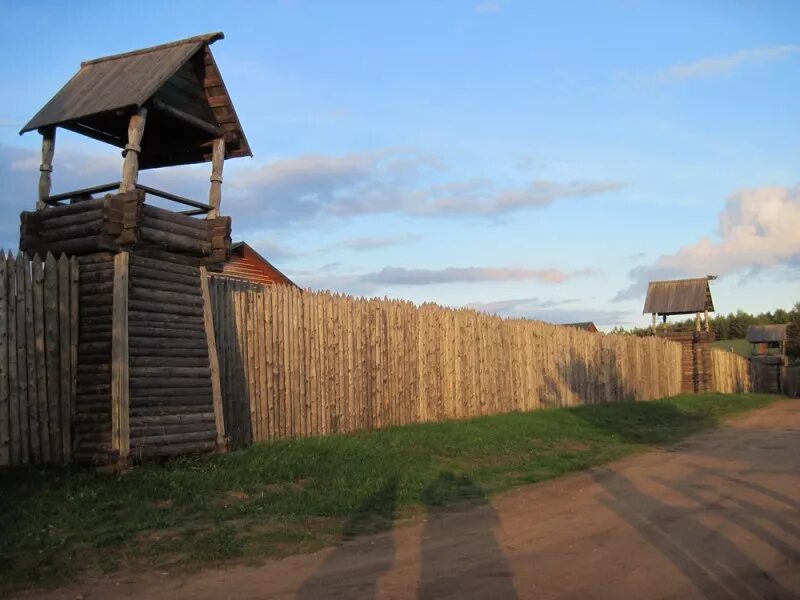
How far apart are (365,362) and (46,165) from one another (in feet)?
20.2

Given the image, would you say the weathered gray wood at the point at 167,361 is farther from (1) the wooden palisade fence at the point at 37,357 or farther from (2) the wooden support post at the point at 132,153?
(2) the wooden support post at the point at 132,153

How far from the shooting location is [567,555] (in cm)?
652

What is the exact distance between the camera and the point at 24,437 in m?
8.88

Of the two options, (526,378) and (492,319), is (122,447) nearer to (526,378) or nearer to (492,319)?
(492,319)

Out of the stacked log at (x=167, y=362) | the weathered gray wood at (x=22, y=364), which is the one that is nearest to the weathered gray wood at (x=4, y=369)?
the weathered gray wood at (x=22, y=364)

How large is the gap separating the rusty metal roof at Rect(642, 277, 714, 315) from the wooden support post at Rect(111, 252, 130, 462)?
33652 millimetres

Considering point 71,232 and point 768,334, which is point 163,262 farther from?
point 768,334

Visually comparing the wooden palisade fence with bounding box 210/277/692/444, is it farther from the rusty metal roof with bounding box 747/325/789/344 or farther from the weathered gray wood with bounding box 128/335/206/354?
the rusty metal roof with bounding box 747/325/789/344

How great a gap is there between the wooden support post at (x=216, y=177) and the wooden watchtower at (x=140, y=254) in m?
0.02

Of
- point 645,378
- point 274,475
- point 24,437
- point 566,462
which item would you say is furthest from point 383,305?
point 645,378

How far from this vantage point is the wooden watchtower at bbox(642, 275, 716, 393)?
35.5 metres

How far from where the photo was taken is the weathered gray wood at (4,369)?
8.71 m

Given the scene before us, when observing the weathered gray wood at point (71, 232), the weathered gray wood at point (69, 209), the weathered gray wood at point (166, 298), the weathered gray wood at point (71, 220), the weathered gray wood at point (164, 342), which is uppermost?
the weathered gray wood at point (69, 209)

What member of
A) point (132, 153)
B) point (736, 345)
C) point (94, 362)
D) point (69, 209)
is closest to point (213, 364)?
point (94, 362)
